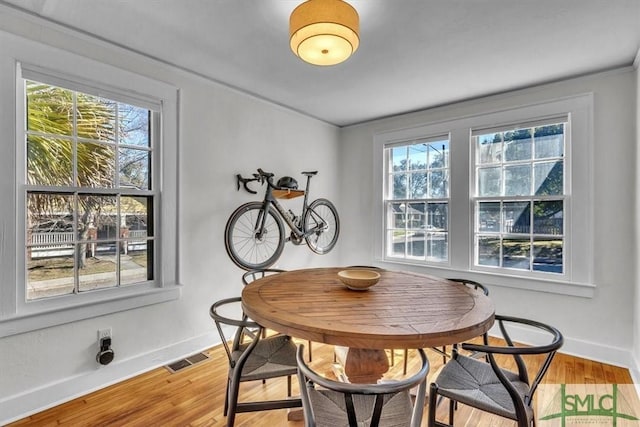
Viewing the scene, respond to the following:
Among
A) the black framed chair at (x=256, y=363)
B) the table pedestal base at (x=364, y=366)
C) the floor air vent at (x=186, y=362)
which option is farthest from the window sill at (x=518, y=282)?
the floor air vent at (x=186, y=362)

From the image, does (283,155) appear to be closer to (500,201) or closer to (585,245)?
(500,201)

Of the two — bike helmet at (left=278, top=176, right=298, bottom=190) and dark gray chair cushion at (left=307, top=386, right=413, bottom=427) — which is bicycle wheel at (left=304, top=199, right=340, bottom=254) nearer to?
bike helmet at (left=278, top=176, right=298, bottom=190)

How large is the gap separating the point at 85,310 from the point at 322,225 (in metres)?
2.51

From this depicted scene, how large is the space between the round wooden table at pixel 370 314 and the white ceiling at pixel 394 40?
164 cm

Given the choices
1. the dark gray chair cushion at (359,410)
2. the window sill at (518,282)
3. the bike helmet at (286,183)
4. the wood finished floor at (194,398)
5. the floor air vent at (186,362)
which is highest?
the bike helmet at (286,183)

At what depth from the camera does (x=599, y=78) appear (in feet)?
8.87

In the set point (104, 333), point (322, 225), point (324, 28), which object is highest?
point (324, 28)

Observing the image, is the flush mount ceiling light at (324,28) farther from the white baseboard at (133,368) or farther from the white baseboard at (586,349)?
the white baseboard at (586,349)

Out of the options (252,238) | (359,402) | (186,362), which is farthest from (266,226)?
(359,402)

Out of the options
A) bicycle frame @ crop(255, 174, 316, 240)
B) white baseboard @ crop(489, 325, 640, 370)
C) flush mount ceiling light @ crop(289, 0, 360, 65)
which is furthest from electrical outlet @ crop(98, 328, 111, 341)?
white baseboard @ crop(489, 325, 640, 370)

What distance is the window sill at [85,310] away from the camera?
1896mm

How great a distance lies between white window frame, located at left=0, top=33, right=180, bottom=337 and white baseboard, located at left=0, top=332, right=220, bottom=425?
0.40 metres

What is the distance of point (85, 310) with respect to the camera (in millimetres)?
2158

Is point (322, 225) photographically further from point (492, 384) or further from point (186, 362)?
point (492, 384)
